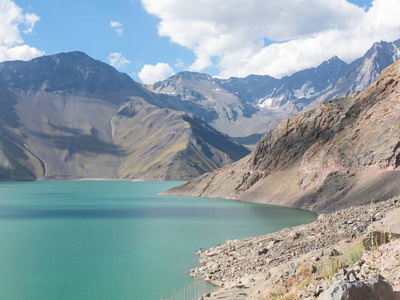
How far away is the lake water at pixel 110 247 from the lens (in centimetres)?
3250

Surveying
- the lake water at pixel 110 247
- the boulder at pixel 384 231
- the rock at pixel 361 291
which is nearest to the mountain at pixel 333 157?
the lake water at pixel 110 247

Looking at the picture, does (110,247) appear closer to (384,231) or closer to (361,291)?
(384,231)

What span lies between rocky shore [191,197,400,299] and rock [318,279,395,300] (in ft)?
0.52

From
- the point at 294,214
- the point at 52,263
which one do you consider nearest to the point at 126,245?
the point at 52,263

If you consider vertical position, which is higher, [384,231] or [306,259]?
[384,231]

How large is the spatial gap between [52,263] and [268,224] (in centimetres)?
3806

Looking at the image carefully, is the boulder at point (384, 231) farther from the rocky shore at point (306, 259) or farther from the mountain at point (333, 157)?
the mountain at point (333, 157)

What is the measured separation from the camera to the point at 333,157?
3792 inches

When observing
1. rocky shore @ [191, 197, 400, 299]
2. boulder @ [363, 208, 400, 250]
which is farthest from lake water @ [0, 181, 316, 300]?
boulder @ [363, 208, 400, 250]

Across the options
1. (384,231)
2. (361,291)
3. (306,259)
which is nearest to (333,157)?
(306,259)

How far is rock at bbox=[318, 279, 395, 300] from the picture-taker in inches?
395

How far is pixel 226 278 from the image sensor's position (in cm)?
3206

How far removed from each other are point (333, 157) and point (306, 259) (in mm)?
79851

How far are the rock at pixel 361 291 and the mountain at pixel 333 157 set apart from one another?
6631 centimetres
